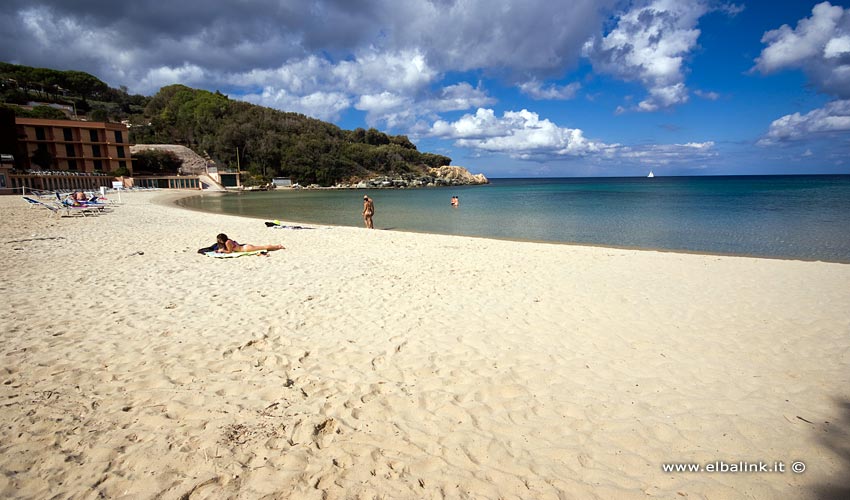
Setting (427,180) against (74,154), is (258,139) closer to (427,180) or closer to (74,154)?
(74,154)

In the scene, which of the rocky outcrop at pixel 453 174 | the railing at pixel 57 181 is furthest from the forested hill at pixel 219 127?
the railing at pixel 57 181

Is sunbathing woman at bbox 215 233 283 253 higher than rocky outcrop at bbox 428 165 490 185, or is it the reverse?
rocky outcrop at bbox 428 165 490 185

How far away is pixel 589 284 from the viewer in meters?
7.57

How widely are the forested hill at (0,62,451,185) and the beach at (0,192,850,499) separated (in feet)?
252

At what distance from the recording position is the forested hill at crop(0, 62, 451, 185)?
265 ft

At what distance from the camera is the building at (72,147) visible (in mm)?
52469

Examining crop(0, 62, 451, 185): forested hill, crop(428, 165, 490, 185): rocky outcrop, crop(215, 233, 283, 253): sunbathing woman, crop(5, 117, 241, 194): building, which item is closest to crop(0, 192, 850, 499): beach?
crop(215, 233, 283, 253): sunbathing woman

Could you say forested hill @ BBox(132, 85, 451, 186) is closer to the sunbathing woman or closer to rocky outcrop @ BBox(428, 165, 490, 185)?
rocky outcrop @ BBox(428, 165, 490, 185)

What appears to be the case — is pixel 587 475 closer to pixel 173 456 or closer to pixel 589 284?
pixel 173 456

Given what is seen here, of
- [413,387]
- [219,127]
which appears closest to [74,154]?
[219,127]

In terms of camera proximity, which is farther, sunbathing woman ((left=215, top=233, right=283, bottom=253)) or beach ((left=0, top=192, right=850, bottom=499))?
sunbathing woman ((left=215, top=233, right=283, bottom=253))

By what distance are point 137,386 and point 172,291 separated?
3.40 m

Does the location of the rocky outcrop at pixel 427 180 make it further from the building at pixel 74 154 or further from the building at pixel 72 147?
the building at pixel 72 147

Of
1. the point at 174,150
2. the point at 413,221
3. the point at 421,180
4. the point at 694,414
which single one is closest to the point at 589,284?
the point at 694,414
